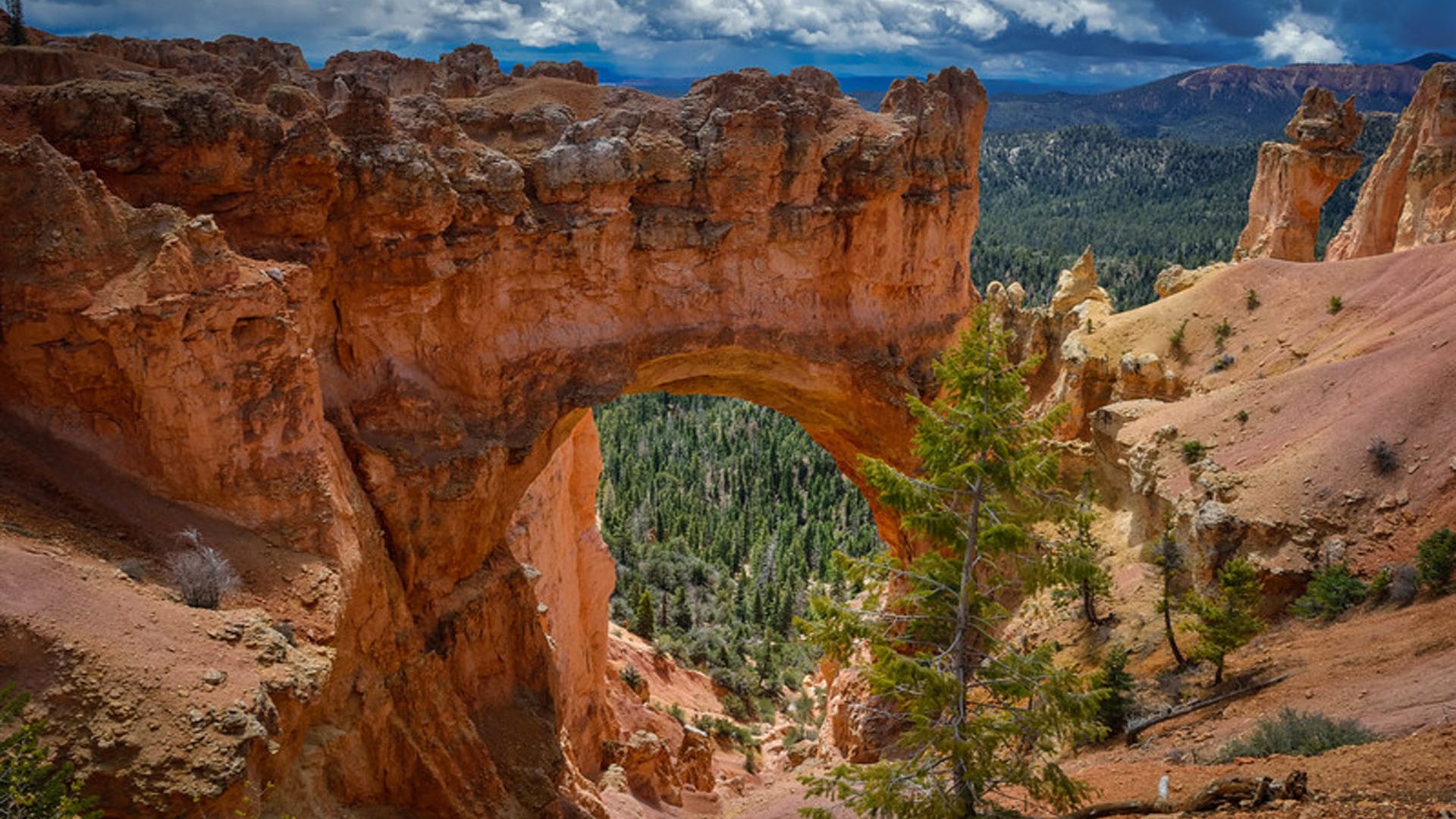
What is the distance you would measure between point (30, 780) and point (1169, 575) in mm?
17099

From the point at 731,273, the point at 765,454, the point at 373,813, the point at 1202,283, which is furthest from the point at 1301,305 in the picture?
the point at 765,454

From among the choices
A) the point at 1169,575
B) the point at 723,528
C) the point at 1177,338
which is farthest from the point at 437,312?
the point at 723,528

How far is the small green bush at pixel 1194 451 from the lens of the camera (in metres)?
22.0

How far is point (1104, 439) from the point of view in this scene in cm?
2525

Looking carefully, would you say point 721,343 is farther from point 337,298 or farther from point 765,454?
point 765,454

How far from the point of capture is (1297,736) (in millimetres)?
12461

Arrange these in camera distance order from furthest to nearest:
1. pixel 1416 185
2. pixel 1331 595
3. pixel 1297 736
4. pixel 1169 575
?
1. pixel 1416 185
2. pixel 1169 575
3. pixel 1331 595
4. pixel 1297 736

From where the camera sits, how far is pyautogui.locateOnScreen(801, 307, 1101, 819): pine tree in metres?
10.9

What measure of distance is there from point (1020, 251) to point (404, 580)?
114 meters

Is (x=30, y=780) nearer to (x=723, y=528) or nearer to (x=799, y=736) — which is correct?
(x=799, y=736)

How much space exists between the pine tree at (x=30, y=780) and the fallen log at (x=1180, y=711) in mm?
14482

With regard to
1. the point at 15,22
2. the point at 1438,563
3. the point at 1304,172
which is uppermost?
the point at 1304,172

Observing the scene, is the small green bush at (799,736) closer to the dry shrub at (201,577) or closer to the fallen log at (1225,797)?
the fallen log at (1225,797)

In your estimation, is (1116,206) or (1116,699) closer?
(1116,699)
